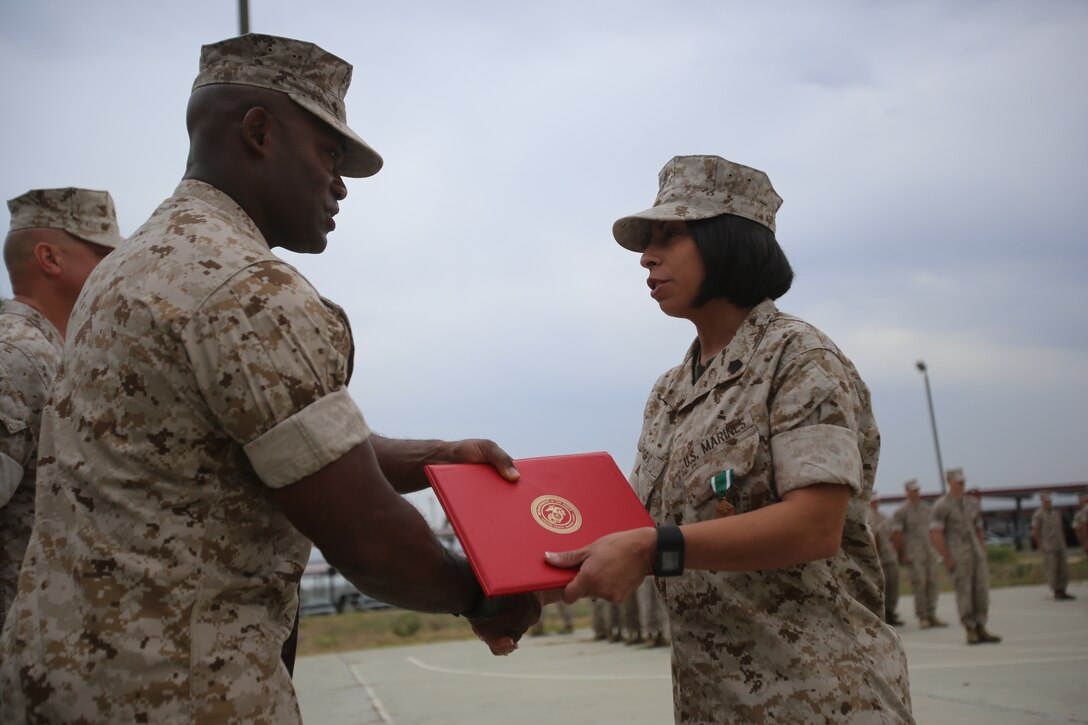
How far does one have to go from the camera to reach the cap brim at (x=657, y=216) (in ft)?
8.54

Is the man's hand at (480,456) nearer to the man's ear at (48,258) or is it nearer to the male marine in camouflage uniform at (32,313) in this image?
the male marine in camouflage uniform at (32,313)

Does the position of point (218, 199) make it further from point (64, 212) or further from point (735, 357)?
point (64, 212)

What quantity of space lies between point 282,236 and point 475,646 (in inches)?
604

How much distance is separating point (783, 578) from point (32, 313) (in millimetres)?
2891

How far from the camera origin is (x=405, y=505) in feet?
6.19

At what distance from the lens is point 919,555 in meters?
15.1

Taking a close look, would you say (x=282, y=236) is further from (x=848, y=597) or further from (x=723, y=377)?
(x=848, y=597)

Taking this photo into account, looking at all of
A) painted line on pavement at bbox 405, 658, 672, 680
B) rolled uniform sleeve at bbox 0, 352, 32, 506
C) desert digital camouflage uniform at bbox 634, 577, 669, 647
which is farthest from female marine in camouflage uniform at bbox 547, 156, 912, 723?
desert digital camouflage uniform at bbox 634, 577, 669, 647

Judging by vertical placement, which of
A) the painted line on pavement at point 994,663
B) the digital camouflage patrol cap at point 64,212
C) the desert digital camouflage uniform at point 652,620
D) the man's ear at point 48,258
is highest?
the digital camouflage patrol cap at point 64,212

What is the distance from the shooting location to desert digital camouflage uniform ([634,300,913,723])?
2211 millimetres

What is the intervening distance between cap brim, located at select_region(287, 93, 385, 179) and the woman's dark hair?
0.91m

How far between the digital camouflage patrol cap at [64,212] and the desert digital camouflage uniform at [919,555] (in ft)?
44.6

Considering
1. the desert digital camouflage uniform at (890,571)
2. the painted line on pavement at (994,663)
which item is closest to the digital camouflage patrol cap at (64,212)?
the painted line on pavement at (994,663)

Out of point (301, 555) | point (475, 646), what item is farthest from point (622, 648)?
point (301, 555)
